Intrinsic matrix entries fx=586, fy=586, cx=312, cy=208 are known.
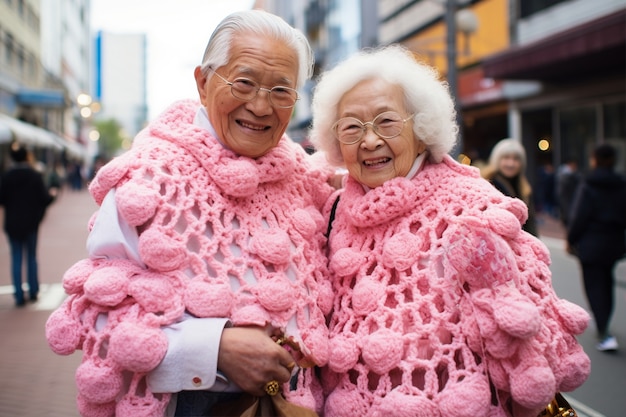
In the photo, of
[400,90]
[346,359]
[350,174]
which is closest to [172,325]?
[346,359]

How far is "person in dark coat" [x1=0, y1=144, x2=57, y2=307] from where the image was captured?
7336mm

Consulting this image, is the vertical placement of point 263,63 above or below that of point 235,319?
above

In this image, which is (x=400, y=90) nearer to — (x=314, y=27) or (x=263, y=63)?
(x=263, y=63)

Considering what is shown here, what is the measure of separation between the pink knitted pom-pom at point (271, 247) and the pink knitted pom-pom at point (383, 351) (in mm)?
371

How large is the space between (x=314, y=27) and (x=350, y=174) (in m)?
40.0

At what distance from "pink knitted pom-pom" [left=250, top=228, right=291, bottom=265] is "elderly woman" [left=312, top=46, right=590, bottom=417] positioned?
8.4 inches

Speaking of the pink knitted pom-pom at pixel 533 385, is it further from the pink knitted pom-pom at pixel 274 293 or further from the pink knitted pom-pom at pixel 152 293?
the pink knitted pom-pom at pixel 152 293

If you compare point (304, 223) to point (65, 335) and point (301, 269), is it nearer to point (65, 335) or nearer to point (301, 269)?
point (301, 269)

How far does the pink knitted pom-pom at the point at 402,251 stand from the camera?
1819 mm

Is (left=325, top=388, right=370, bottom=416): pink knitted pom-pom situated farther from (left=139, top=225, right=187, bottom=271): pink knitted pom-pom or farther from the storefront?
the storefront

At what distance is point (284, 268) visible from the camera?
72.7 inches

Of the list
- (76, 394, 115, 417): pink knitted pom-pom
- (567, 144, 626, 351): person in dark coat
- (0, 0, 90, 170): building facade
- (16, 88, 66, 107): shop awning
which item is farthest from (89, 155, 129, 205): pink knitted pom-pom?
(16, 88, 66, 107): shop awning

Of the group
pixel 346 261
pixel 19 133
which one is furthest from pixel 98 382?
Answer: pixel 19 133

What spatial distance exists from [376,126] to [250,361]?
858 millimetres
